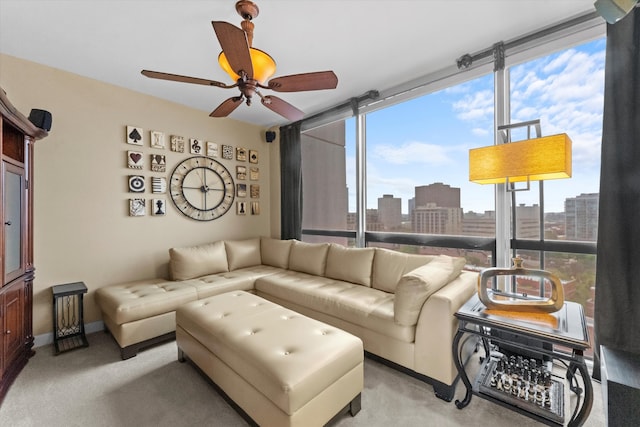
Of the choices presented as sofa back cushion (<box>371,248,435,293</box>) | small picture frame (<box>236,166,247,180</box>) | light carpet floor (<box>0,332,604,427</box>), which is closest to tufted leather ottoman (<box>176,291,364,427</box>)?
light carpet floor (<box>0,332,604,427</box>)

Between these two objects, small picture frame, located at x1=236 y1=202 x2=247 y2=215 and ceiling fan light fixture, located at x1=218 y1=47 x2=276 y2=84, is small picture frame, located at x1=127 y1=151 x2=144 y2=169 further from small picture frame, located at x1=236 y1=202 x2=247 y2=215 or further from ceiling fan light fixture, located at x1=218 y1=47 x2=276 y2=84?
ceiling fan light fixture, located at x1=218 y1=47 x2=276 y2=84

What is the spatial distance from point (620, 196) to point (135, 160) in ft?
14.3

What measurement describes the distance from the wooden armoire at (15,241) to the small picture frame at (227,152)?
1.87 m

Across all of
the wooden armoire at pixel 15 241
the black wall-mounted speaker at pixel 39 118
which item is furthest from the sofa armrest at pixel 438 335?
the black wall-mounted speaker at pixel 39 118

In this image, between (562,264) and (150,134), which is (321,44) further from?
(562,264)

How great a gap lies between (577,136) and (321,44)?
220cm

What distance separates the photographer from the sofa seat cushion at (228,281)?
287 cm

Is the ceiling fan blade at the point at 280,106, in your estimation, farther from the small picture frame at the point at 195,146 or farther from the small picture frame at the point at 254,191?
the small picture frame at the point at 254,191

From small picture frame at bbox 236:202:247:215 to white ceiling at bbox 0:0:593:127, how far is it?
183 cm

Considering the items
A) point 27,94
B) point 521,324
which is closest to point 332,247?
point 521,324

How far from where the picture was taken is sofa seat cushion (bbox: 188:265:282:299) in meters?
2.87

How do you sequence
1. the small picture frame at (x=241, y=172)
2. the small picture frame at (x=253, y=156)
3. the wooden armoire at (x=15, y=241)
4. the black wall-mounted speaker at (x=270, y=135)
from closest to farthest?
1. the wooden armoire at (x=15, y=241)
2. the small picture frame at (x=241, y=172)
3. the small picture frame at (x=253, y=156)
4. the black wall-mounted speaker at (x=270, y=135)

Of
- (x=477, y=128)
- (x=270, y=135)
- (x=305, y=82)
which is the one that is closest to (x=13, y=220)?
(x=305, y=82)

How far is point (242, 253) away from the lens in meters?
3.76
